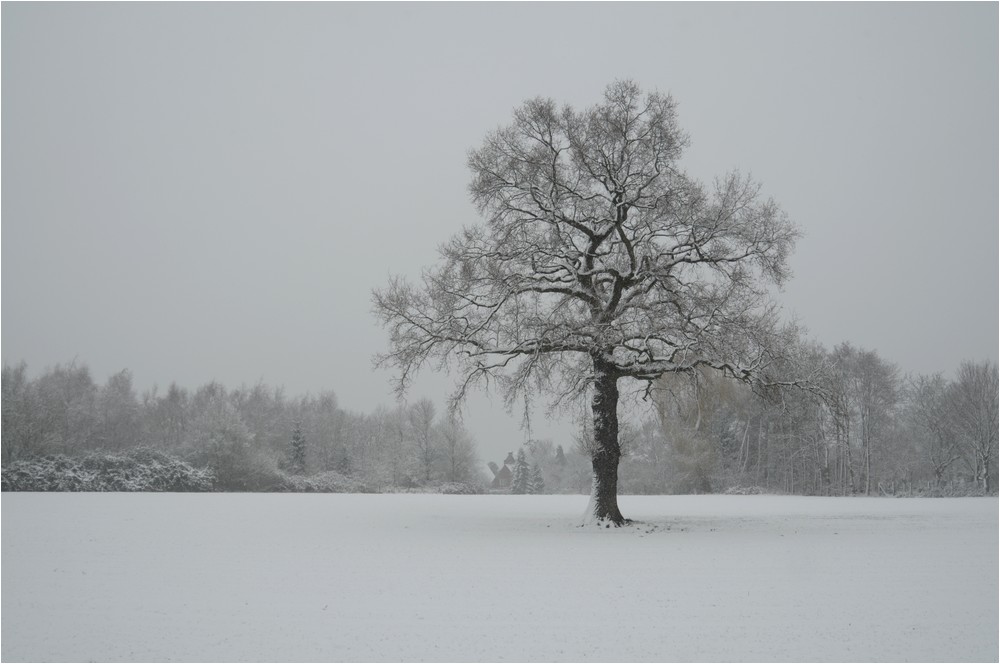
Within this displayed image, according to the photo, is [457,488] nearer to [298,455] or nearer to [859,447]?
[298,455]

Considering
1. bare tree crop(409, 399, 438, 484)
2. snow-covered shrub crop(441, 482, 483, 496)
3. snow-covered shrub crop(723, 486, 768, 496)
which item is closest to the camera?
snow-covered shrub crop(723, 486, 768, 496)

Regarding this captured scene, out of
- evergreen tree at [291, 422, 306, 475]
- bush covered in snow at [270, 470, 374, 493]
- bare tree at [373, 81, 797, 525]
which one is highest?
bare tree at [373, 81, 797, 525]

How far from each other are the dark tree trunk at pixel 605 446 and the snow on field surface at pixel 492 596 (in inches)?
86.9

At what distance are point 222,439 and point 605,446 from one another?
3708cm

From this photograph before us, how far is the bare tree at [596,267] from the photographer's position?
714 inches

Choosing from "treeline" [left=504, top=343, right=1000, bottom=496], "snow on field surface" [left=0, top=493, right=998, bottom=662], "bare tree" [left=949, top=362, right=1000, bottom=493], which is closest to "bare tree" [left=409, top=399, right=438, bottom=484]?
"treeline" [left=504, top=343, right=1000, bottom=496]

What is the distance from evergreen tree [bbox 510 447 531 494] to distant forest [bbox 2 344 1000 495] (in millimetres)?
411

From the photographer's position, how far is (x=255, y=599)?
28.9ft

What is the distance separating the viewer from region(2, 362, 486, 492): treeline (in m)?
43.7

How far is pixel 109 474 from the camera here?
135ft

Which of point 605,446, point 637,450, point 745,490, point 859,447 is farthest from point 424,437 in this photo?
point 605,446

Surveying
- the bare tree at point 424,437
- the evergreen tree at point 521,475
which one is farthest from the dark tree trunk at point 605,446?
the evergreen tree at point 521,475

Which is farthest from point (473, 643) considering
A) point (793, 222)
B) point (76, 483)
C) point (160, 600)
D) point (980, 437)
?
point (980, 437)

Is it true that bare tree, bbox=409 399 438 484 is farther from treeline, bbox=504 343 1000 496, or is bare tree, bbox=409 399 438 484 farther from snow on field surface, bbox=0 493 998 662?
snow on field surface, bbox=0 493 998 662
